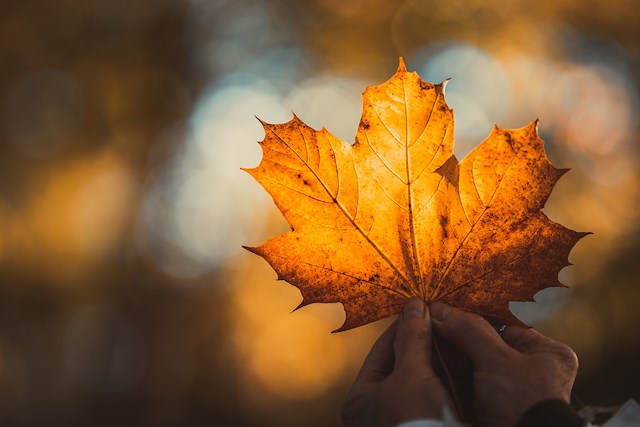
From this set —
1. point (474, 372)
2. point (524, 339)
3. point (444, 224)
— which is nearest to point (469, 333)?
point (474, 372)

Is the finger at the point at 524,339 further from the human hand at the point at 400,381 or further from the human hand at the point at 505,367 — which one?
the human hand at the point at 400,381

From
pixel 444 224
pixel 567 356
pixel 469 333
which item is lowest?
pixel 567 356

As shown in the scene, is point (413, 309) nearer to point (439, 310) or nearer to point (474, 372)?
point (439, 310)

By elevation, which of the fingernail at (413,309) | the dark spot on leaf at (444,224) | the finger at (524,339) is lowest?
the finger at (524,339)

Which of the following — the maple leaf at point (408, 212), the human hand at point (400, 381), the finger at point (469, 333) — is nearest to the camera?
the human hand at point (400, 381)

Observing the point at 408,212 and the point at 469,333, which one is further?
the point at 408,212

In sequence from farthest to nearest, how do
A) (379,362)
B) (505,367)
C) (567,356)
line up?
(379,362) < (567,356) < (505,367)

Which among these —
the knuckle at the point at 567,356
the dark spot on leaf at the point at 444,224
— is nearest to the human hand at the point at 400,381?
the dark spot on leaf at the point at 444,224

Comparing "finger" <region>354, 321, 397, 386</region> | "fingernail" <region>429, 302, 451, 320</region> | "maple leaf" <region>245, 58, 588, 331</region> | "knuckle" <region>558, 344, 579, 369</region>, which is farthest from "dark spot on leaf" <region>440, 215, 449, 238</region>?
"knuckle" <region>558, 344, 579, 369</region>
